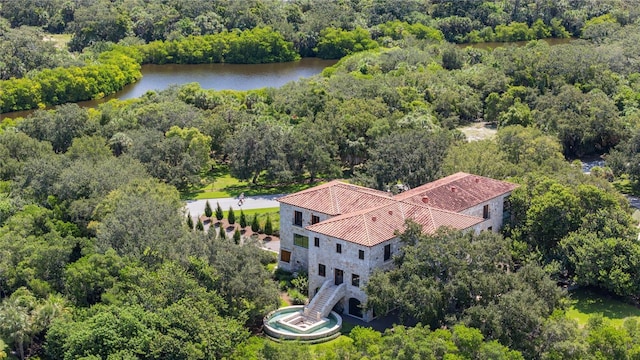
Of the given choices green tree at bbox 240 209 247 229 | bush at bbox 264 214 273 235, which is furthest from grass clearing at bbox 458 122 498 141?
bush at bbox 264 214 273 235

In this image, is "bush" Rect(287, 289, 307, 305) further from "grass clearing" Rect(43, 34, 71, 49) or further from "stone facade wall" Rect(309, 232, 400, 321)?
"grass clearing" Rect(43, 34, 71, 49)

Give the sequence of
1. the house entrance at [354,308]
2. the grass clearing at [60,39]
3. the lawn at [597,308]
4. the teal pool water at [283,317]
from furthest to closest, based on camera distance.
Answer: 1. the grass clearing at [60,39]
2. the house entrance at [354,308]
3. the lawn at [597,308]
4. the teal pool water at [283,317]

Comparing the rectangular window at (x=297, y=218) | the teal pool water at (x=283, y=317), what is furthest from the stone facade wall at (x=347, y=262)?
the rectangular window at (x=297, y=218)

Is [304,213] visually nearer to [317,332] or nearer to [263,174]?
[317,332]

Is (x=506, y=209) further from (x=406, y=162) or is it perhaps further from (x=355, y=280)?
(x=355, y=280)

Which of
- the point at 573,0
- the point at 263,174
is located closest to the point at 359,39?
the point at 573,0

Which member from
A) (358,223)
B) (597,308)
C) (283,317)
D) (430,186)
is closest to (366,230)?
(358,223)

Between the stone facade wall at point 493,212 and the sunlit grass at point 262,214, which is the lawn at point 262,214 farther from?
the stone facade wall at point 493,212
